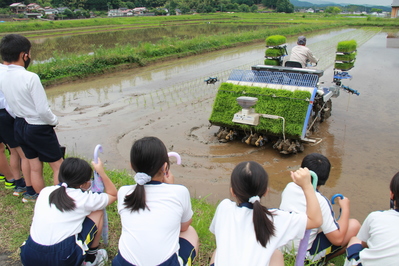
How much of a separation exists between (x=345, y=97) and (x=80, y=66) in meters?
9.05

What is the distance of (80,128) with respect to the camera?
23.8ft

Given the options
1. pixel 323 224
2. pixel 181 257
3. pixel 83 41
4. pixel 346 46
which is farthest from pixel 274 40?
pixel 83 41

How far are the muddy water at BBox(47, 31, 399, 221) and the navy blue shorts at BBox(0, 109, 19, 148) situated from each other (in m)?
1.98

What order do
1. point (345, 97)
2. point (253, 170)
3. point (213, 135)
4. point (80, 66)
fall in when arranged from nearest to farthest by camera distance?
point (253, 170) → point (213, 135) → point (345, 97) → point (80, 66)

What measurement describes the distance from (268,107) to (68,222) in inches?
164

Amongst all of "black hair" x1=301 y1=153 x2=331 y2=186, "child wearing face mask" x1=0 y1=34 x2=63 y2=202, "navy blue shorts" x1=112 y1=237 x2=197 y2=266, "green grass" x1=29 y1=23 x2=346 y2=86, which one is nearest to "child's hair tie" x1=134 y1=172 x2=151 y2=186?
"navy blue shorts" x1=112 y1=237 x2=197 y2=266

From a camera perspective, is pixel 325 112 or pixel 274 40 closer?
pixel 274 40

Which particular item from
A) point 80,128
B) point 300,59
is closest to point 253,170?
point 300,59

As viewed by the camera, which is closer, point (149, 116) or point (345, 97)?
point (149, 116)

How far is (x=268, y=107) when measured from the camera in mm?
5770

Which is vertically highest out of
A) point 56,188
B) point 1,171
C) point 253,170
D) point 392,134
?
point 253,170

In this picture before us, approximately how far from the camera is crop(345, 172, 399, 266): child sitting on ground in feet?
6.69

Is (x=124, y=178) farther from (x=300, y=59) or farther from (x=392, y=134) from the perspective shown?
(x=392, y=134)

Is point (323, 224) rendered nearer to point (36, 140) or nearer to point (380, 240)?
point (380, 240)
